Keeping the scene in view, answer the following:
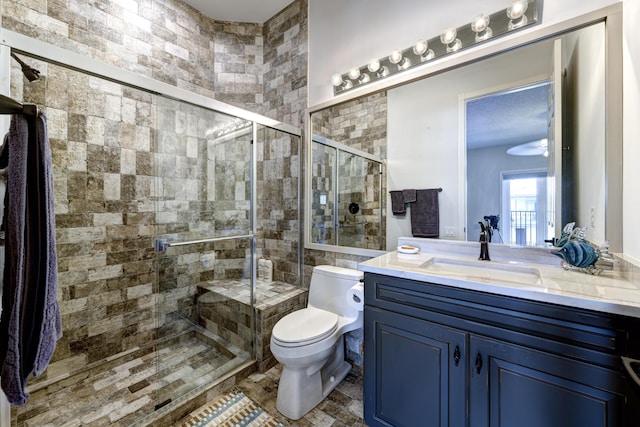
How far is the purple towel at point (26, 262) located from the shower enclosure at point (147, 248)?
83 centimetres

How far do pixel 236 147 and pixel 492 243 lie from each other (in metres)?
1.91

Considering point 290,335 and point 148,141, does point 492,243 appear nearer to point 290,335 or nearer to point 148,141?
point 290,335

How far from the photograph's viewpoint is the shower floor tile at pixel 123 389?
59.8 inches

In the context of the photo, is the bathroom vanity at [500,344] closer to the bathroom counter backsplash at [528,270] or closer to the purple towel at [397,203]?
the bathroom counter backsplash at [528,270]

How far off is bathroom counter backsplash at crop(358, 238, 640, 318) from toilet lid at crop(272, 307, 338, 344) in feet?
1.80

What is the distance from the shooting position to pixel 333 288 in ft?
6.30

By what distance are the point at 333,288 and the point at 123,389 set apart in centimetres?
160

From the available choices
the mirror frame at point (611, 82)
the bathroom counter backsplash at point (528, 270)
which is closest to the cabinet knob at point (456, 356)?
the bathroom counter backsplash at point (528, 270)

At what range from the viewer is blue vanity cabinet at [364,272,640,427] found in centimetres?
84

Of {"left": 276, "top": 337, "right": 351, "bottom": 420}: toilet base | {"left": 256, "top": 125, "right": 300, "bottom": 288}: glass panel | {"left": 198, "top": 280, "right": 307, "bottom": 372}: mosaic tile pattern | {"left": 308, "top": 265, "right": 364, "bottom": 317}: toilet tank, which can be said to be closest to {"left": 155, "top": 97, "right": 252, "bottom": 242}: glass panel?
{"left": 256, "top": 125, "right": 300, "bottom": 288}: glass panel

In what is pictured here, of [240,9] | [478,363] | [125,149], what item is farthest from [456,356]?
[240,9]

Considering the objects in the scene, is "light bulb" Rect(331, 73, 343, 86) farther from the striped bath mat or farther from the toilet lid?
the striped bath mat

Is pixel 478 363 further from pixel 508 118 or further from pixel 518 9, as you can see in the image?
pixel 518 9

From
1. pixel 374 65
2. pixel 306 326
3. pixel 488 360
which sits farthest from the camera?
pixel 374 65
